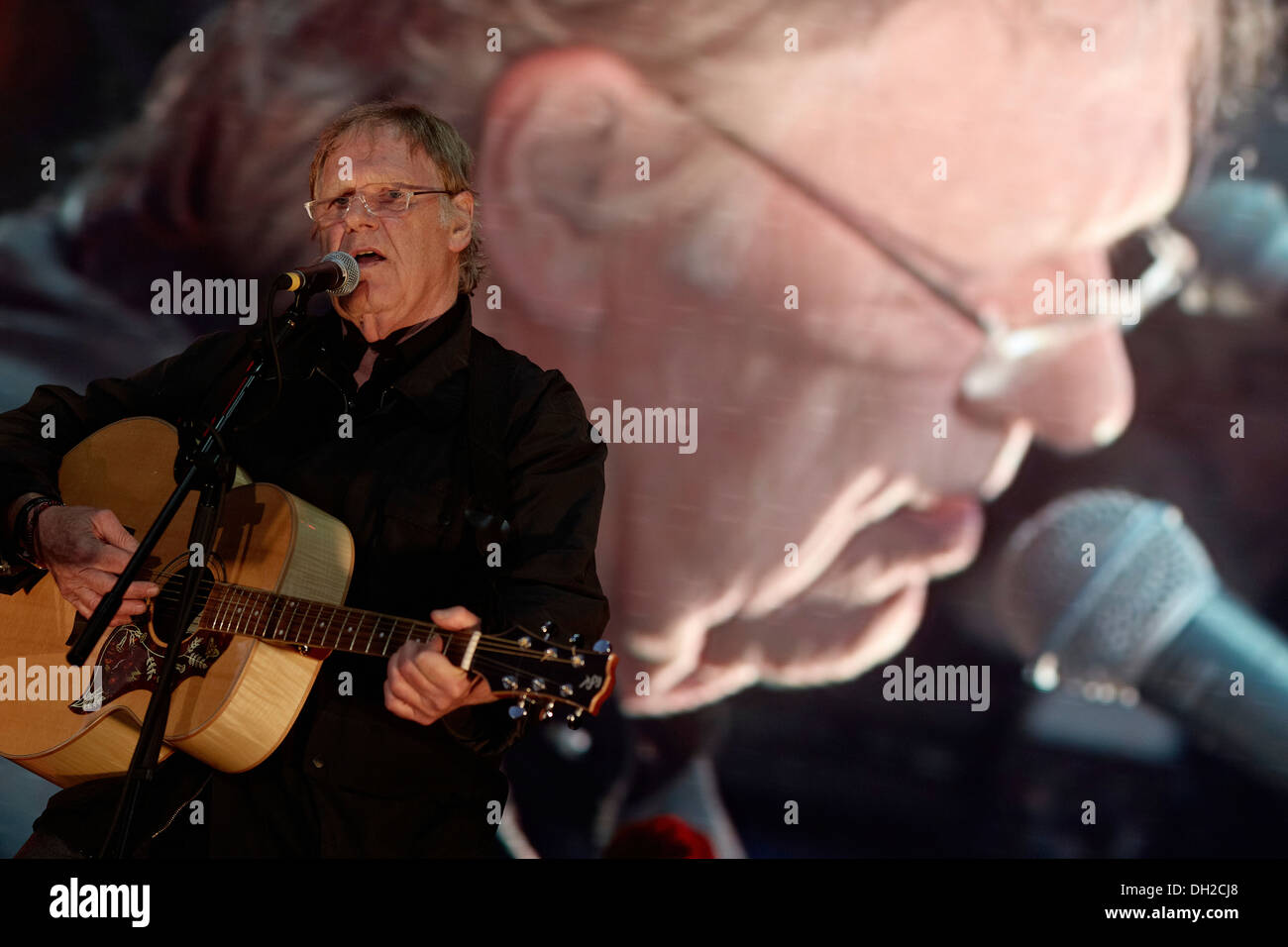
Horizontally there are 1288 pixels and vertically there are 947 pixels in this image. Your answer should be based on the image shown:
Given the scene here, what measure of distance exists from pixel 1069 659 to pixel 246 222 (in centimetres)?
326

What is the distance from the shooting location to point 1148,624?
14.5ft

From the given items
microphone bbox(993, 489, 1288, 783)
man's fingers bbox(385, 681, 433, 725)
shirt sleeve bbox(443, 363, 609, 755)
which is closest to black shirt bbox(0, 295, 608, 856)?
shirt sleeve bbox(443, 363, 609, 755)

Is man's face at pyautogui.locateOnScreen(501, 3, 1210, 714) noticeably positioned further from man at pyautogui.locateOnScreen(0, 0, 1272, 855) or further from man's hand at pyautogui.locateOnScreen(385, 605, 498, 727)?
man's hand at pyautogui.locateOnScreen(385, 605, 498, 727)

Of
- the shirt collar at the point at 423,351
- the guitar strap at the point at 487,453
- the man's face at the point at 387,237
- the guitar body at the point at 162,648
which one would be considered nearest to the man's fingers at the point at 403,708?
the guitar body at the point at 162,648

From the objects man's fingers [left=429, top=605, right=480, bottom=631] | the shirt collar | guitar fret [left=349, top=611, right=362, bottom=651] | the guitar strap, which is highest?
the shirt collar

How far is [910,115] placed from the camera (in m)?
4.58

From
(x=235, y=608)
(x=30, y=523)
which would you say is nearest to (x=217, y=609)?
(x=235, y=608)

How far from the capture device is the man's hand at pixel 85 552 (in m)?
2.84

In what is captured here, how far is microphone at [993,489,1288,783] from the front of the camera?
174 inches

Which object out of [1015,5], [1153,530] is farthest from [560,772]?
[1015,5]

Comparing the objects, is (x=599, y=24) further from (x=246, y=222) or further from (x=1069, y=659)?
(x=1069, y=659)

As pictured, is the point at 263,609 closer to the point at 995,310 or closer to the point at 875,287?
the point at 875,287

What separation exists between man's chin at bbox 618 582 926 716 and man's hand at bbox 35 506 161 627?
1.98 m
